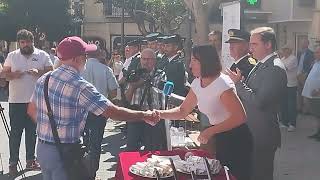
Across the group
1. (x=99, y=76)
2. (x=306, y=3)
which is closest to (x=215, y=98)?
(x=99, y=76)

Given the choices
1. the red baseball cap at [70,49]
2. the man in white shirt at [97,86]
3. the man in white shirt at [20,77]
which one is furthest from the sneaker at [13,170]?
the red baseball cap at [70,49]

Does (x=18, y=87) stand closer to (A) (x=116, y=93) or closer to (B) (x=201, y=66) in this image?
(A) (x=116, y=93)

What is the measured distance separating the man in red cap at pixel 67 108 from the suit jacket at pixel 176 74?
371 centimetres

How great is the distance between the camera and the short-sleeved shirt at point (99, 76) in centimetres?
714

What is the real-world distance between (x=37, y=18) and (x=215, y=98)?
35.5 metres

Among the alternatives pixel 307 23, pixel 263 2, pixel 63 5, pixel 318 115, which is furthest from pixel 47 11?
pixel 318 115

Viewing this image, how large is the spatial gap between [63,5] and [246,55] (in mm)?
34548

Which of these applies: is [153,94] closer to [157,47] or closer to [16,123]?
[16,123]

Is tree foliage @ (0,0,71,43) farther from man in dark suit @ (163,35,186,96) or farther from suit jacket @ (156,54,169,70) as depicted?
man in dark suit @ (163,35,186,96)

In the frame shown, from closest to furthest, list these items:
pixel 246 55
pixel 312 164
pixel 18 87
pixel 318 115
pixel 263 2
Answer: pixel 246 55
pixel 18 87
pixel 312 164
pixel 318 115
pixel 263 2

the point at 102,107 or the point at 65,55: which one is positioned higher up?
the point at 65,55

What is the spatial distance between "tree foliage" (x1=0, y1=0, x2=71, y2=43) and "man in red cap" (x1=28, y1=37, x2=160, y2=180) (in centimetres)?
3423

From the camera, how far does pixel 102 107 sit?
13.4ft

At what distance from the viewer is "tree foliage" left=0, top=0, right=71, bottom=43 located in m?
37.6
